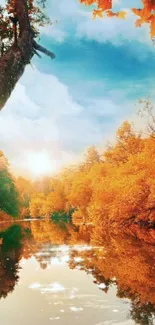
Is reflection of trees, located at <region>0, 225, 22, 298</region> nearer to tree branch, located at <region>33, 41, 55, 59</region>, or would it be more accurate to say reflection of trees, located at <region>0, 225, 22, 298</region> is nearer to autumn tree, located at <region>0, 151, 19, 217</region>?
tree branch, located at <region>33, 41, 55, 59</region>

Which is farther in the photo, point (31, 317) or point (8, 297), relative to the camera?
point (8, 297)

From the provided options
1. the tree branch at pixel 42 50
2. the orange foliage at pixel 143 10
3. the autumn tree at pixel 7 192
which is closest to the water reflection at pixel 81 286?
the tree branch at pixel 42 50

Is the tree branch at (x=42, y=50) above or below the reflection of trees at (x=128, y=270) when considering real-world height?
above

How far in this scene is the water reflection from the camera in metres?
9.96

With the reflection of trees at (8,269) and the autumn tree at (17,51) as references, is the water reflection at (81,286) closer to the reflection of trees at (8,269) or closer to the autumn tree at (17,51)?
the reflection of trees at (8,269)

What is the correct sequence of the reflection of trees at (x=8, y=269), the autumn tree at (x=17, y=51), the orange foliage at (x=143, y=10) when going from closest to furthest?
the orange foliage at (x=143, y=10)
the autumn tree at (x=17, y=51)
the reflection of trees at (x=8, y=269)

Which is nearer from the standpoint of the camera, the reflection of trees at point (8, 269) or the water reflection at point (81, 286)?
the water reflection at point (81, 286)

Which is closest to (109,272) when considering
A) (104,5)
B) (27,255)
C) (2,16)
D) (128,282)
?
(128,282)

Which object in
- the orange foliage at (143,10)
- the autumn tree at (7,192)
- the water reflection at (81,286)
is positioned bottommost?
the water reflection at (81,286)

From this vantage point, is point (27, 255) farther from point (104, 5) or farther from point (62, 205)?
point (62, 205)

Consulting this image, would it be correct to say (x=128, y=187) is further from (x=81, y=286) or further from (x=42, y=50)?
(x=42, y=50)

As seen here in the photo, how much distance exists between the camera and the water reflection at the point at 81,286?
32.7 ft

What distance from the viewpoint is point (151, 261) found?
1697cm

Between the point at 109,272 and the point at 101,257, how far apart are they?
3.84 metres
